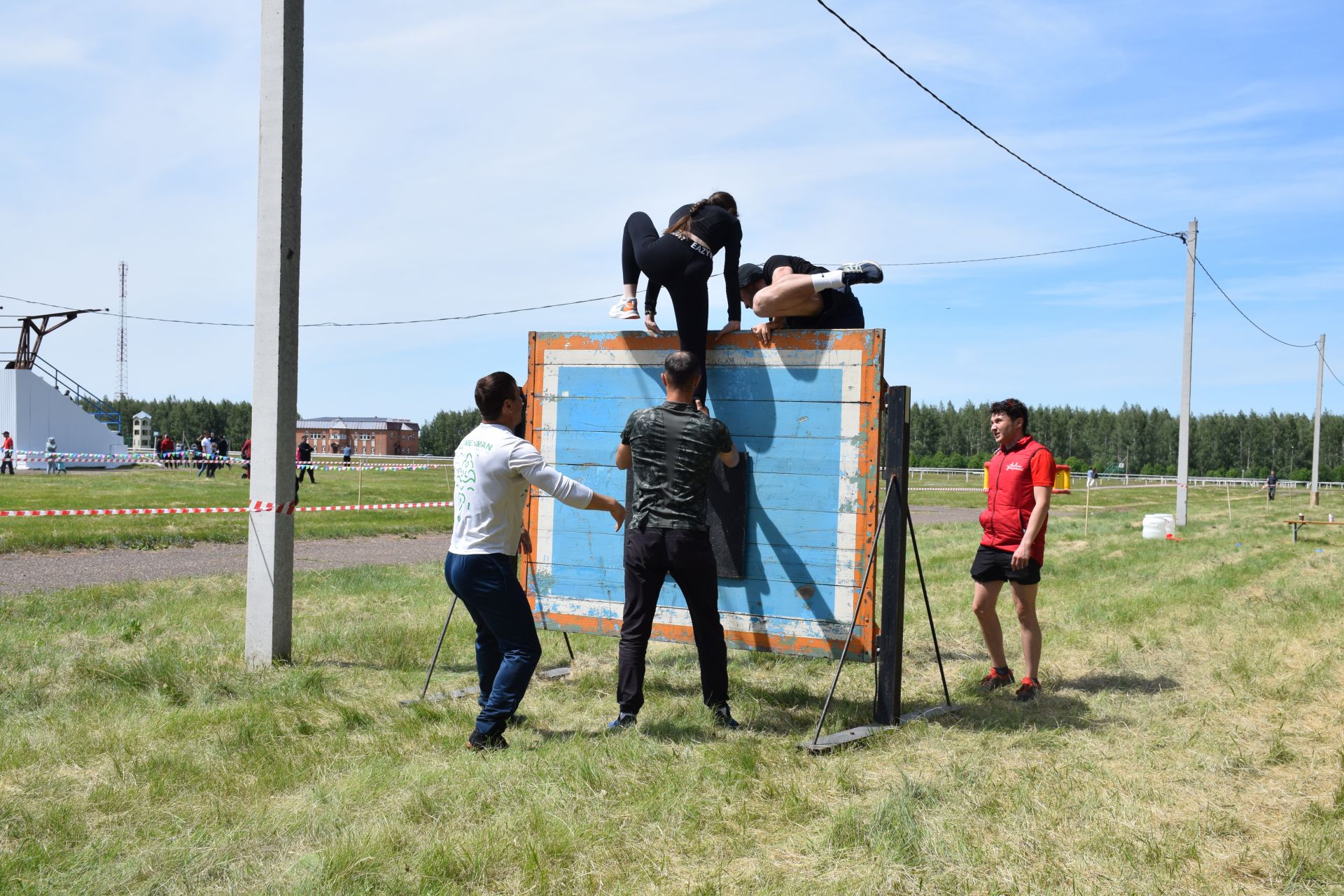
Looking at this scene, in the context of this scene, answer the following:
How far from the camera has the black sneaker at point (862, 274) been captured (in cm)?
562

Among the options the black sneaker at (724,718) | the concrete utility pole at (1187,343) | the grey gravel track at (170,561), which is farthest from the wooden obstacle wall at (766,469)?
the concrete utility pole at (1187,343)

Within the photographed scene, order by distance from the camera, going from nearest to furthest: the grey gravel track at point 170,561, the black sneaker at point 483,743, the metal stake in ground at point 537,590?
the black sneaker at point 483,743, the metal stake in ground at point 537,590, the grey gravel track at point 170,561

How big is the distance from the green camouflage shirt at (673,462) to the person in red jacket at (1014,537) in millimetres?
2342

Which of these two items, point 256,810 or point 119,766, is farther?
point 119,766

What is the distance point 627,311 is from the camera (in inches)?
242

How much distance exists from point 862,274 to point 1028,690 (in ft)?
10.3

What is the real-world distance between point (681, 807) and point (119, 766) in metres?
2.52

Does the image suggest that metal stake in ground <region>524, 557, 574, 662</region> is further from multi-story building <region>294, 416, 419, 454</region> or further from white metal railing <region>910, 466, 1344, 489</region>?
multi-story building <region>294, 416, 419, 454</region>

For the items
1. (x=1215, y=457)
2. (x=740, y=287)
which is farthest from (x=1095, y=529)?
(x=1215, y=457)

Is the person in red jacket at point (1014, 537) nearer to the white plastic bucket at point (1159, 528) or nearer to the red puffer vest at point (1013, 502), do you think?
the red puffer vest at point (1013, 502)

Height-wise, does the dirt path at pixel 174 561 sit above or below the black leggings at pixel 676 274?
below

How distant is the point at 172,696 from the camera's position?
6.08 metres

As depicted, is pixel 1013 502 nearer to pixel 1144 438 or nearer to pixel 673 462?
pixel 673 462

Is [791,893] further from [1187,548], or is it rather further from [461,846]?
[1187,548]
